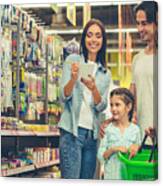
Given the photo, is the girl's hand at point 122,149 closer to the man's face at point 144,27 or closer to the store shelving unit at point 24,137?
the store shelving unit at point 24,137

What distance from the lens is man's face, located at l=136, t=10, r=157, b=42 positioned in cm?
200

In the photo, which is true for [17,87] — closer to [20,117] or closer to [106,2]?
[20,117]

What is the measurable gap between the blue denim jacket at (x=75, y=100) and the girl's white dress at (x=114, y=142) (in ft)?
0.17

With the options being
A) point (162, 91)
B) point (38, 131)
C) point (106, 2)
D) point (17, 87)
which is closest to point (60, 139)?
point (38, 131)

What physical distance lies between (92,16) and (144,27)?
0.22 m

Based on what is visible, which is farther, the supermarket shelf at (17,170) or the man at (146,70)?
the supermarket shelf at (17,170)

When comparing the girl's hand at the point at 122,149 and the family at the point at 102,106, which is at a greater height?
the family at the point at 102,106

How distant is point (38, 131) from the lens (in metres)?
2.08

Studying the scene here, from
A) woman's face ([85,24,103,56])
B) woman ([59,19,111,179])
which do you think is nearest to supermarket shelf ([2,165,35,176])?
woman ([59,19,111,179])

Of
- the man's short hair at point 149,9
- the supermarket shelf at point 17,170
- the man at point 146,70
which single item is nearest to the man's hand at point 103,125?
the man at point 146,70

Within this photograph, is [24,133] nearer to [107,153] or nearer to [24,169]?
[24,169]

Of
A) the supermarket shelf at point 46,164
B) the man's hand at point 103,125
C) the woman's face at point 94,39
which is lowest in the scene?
the supermarket shelf at point 46,164

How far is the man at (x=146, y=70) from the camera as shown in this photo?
1.99 meters

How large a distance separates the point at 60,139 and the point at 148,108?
1.28ft
